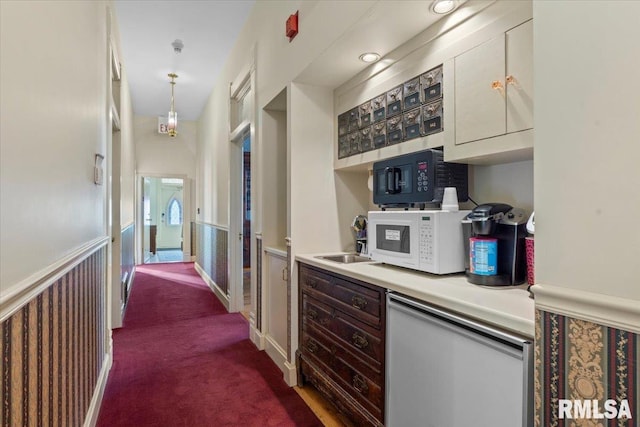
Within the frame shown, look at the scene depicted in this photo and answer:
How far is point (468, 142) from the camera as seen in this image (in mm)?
1533

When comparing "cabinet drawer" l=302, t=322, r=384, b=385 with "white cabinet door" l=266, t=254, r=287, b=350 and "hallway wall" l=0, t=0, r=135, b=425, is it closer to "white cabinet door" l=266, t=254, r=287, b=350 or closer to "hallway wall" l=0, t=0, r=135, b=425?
"white cabinet door" l=266, t=254, r=287, b=350

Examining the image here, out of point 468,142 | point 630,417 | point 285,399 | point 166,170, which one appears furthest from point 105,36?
point 166,170

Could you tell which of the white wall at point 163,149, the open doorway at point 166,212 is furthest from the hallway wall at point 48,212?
the open doorway at point 166,212

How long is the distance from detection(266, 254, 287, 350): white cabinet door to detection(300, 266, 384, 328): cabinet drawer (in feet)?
1.37

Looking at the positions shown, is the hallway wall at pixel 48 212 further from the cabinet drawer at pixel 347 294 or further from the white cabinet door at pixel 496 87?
the white cabinet door at pixel 496 87

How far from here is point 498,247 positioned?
1.44 m

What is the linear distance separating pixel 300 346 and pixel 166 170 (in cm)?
651

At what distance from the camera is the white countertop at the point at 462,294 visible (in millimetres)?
1030

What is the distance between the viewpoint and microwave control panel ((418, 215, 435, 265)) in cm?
159

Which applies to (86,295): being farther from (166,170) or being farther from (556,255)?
(166,170)

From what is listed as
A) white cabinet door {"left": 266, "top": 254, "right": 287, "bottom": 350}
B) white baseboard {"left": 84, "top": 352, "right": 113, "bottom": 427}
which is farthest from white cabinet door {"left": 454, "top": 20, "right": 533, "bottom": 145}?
white baseboard {"left": 84, "top": 352, "right": 113, "bottom": 427}

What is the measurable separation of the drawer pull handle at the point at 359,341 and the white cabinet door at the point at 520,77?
3.69ft

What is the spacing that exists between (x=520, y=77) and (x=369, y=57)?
0.94 meters

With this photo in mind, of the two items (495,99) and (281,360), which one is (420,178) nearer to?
(495,99)
